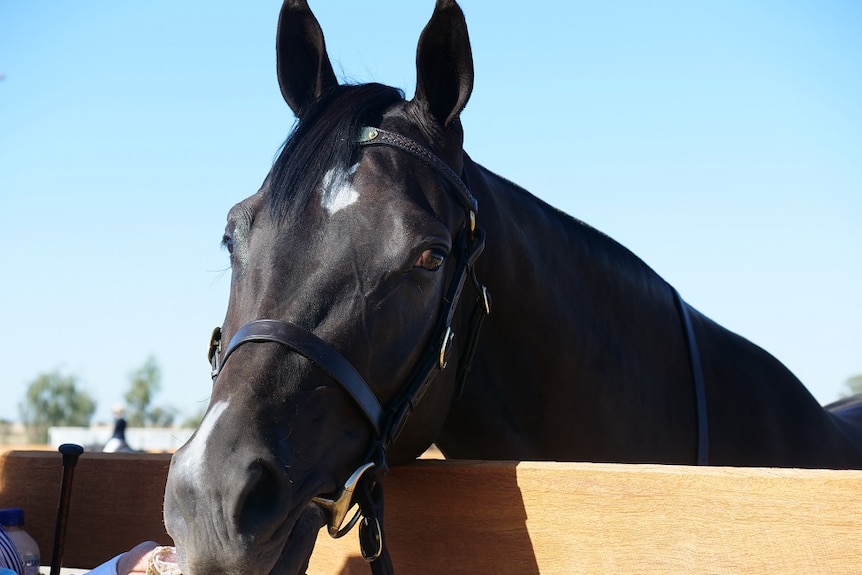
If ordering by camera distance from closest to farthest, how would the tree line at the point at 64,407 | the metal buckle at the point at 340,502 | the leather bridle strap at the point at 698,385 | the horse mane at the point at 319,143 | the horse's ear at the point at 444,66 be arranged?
the metal buckle at the point at 340,502 → the horse mane at the point at 319,143 → the horse's ear at the point at 444,66 → the leather bridle strap at the point at 698,385 → the tree line at the point at 64,407

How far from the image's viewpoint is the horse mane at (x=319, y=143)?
1.98 meters

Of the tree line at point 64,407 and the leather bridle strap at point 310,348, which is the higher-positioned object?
the leather bridle strap at point 310,348

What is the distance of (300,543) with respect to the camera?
1.64m

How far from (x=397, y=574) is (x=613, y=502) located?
667 mm

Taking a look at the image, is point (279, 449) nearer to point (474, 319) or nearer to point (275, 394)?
point (275, 394)

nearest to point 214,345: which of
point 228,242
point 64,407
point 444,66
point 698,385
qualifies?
point 228,242

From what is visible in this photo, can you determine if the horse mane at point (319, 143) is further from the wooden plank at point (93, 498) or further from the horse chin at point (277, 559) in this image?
the wooden plank at point (93, 498)

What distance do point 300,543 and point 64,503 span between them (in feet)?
4.43

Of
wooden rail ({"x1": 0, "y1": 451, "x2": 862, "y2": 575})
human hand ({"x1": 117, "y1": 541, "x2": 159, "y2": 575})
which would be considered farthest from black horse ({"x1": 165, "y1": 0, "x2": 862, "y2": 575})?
human hand ({"x1": 117, "y1": 541, "x2": 159, "y2": 575})

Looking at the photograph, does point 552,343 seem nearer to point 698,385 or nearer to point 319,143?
point 698,385

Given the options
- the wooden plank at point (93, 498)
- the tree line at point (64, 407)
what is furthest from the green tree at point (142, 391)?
the wooden plank at point (93, 498)

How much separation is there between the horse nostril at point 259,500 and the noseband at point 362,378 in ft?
0.55

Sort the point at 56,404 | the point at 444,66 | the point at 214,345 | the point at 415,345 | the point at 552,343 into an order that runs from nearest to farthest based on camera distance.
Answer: the point at 415,345
the point at 214,345
the point at 444,66
the point at 552,343
the point at 56,404

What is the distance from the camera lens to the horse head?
1.53 metres
